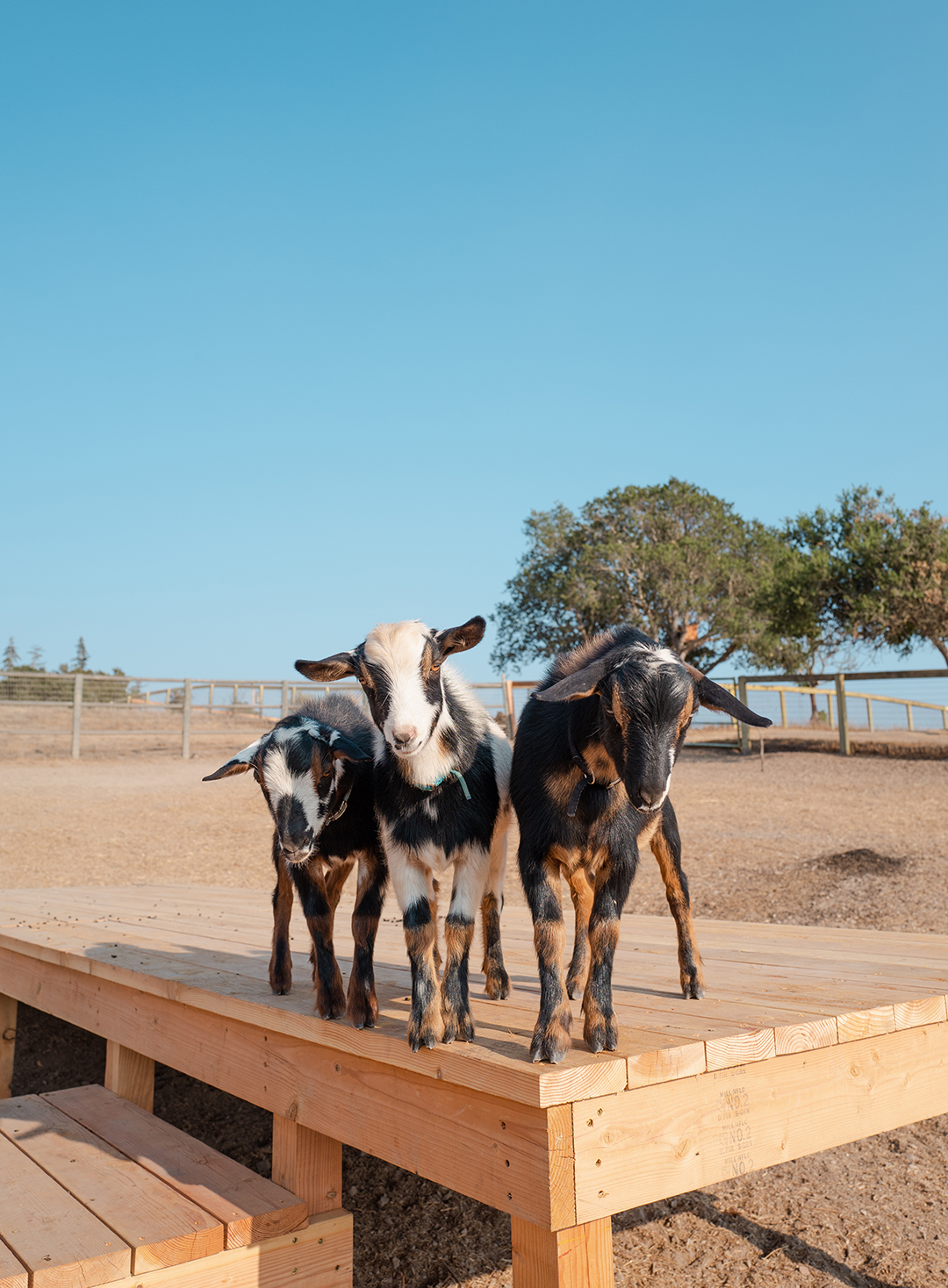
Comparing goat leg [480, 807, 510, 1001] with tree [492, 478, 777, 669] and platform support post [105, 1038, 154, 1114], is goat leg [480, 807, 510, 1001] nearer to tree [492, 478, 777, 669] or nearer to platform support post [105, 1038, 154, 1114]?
platform support post [105, 1038, 154, 1114]

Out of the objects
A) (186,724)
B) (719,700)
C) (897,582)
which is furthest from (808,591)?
(719,700)

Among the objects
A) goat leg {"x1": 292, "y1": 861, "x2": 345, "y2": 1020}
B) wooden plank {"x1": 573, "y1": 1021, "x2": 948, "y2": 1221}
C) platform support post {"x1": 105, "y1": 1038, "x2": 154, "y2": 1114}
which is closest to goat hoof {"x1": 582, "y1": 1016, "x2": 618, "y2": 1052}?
wooden plank {"x1": 573, "y1": 1021, "x2": 948, "y2": 1221}

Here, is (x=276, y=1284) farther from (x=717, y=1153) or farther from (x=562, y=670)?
(x=562, y=670)

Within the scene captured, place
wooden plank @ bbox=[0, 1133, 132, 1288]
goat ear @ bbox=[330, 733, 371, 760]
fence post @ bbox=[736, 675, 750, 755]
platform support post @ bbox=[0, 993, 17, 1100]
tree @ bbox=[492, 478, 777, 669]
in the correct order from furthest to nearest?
tree @ bbox=[492, 478, 777, 669] < fence post @ bbox=[736, 675, 750, 755] < platform support post @ bbox=[0, 993, 17, 1100] < goat ear @ bbox=[330, 733, 371, 760] < wooden plank @ bbox=[0, 1133, 132, 1288]

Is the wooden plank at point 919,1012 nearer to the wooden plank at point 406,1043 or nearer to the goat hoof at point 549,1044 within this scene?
the wooden plank at point 406,1043

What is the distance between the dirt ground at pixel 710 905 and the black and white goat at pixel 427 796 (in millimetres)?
1768

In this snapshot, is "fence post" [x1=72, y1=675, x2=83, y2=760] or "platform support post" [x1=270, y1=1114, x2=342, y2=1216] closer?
"platform support post" [x1=270, y1=1114, x2=342, y2=1216]

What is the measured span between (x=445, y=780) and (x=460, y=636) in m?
0.42

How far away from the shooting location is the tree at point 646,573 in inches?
1133

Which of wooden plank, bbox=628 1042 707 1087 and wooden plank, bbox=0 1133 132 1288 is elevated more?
wooden plank, bbox=628 1042 707 1087

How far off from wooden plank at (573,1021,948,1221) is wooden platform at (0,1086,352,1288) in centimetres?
124

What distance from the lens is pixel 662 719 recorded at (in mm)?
2281

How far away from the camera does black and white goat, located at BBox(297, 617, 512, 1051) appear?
247 cm

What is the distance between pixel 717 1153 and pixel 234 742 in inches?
897
